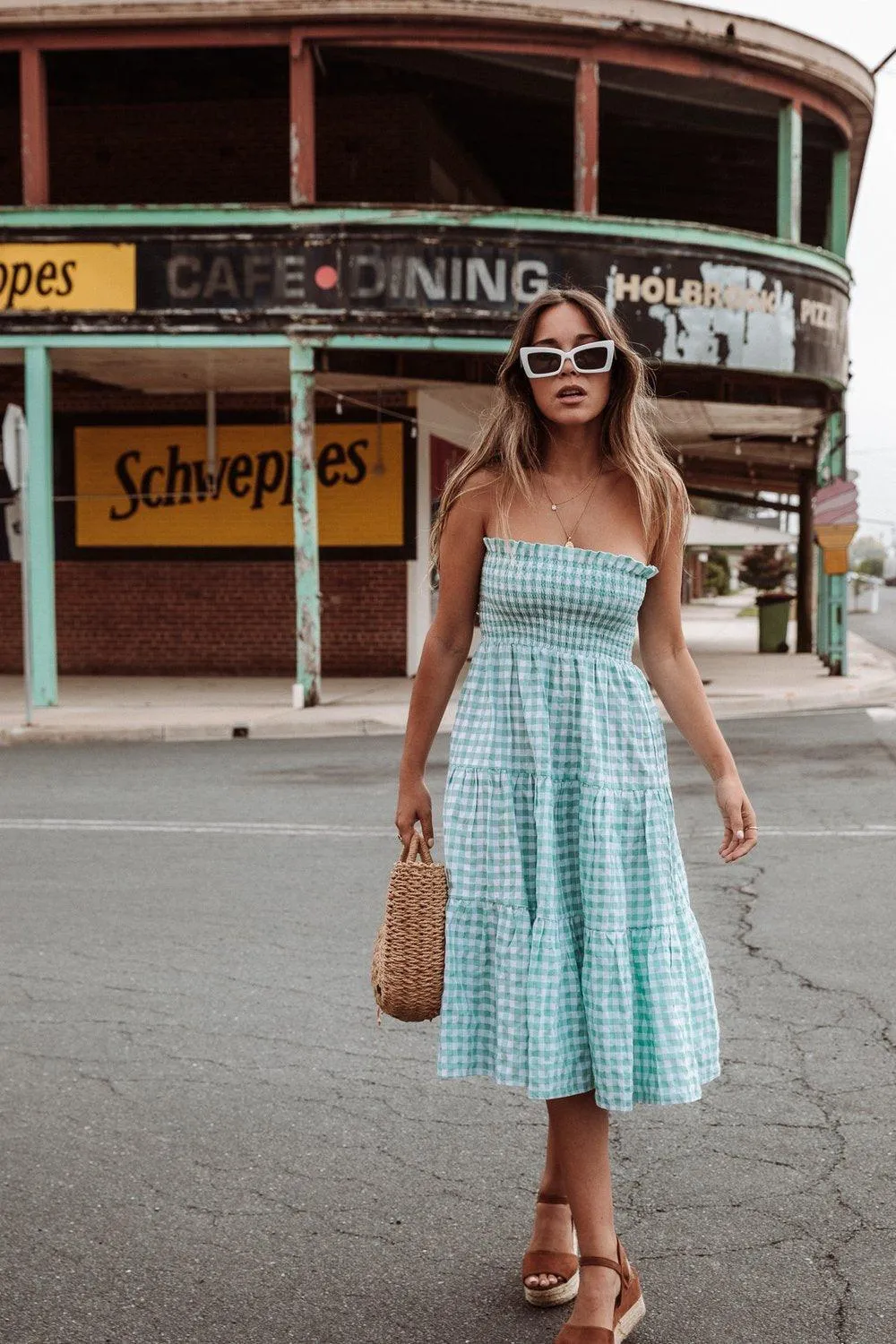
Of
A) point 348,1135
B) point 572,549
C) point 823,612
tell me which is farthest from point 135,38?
point 572,549

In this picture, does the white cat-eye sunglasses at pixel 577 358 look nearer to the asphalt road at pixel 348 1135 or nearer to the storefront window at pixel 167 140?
the asphalt road at pixel 348 1135

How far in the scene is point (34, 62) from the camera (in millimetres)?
15133

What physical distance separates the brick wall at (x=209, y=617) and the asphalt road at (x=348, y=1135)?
11.5m

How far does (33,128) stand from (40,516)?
3.85m

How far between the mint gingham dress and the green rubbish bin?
2245 cm

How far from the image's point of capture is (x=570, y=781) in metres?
2.92

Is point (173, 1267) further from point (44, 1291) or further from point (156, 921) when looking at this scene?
point (156, 921)

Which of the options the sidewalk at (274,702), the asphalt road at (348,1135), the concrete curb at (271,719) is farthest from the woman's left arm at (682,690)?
the sidewalk at (274,702)

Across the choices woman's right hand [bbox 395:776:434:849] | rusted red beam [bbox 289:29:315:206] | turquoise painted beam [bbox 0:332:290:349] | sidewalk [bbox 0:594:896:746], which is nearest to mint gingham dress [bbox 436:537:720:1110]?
woman's right hand [bbox 395:776:434:849]

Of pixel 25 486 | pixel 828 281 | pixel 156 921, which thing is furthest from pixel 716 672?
pixel 156 921

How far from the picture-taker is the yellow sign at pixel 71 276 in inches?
590

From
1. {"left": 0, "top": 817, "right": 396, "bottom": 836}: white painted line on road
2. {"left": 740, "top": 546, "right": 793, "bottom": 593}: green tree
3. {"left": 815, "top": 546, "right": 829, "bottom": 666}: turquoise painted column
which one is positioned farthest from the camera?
{"left": 740, "top": 546, "right": 793, "bottom": 593}: green tree

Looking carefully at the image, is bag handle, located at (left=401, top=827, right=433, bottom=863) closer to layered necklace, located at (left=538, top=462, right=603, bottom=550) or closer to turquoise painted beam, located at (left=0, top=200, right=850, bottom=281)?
layered necklace, located at (left=538, top=462, right=603, bottom=550)

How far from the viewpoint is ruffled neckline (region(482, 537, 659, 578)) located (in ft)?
9.68
